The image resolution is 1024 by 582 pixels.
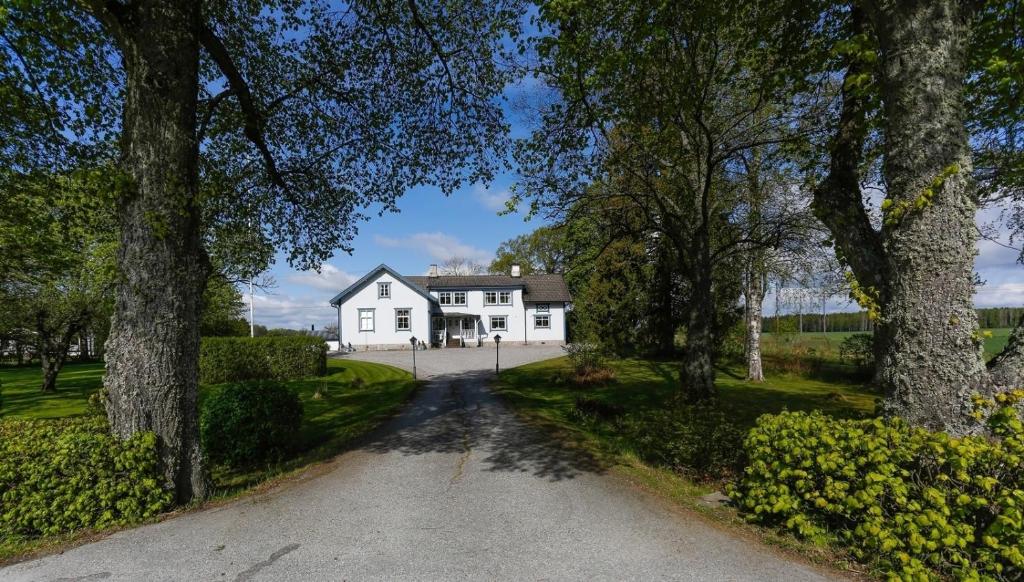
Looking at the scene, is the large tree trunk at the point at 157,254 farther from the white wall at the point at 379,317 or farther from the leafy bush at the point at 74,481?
the white wall at the point at 379,317

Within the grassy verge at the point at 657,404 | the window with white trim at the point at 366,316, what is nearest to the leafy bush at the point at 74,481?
the grassy verge at the point at 657,404

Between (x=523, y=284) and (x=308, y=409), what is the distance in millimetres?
26382

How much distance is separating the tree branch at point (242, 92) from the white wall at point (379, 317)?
25437mm

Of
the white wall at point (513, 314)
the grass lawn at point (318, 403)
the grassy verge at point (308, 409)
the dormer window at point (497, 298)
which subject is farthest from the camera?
the dormer window at point (497, 298)

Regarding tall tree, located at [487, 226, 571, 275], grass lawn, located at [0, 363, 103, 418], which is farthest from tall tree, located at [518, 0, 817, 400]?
tall tree, located at [487, 226, 571, 275]

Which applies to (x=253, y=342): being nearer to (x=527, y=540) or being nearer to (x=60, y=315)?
(x=60, y=315)

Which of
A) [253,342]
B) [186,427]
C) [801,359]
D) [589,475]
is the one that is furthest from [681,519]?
[253,342]

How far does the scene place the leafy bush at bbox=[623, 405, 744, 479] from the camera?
6.13m

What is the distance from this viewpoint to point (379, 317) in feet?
114

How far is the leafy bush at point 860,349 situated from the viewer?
18062 mm

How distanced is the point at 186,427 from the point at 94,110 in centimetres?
460

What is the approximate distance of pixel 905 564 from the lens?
3275 millimetres

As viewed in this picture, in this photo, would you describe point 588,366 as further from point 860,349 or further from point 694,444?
point 860,349

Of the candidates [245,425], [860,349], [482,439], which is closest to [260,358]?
[245,425]
